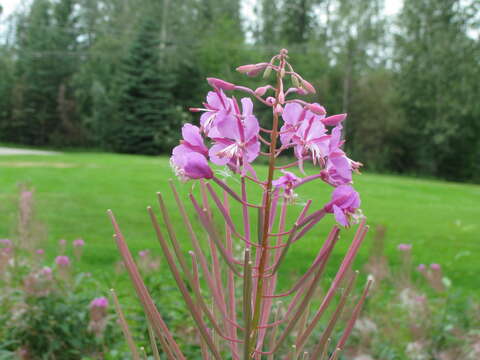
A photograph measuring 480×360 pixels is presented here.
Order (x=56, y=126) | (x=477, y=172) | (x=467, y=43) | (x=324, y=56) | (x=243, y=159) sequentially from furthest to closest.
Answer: (x=56, y=126) < (x=324, y=56) < (x=477, y=172) < (x=467, y=43) < (x=243, y=159)

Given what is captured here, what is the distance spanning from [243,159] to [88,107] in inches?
1289

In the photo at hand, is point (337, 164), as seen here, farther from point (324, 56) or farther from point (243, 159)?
point (324, 56)

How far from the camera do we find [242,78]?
2867 cm

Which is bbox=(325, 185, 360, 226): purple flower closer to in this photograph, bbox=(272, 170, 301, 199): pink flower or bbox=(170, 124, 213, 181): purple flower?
bbox=(272, 170, 301, 199): pink flower

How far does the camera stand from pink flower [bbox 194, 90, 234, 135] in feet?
3.08

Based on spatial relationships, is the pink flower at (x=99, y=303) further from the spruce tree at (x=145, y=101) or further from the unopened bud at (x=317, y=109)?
the spruce tree at (x=145, y=101)

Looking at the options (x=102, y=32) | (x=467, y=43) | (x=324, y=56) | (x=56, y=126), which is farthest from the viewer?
(x=102, y=32)

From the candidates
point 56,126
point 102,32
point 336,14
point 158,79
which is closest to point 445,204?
point 336,14

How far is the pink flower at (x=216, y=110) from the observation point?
94cm

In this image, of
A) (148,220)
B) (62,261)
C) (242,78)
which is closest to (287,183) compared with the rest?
(62,261)

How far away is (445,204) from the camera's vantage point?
465 inches

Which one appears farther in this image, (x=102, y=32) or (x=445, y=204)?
(x=102, y=32)

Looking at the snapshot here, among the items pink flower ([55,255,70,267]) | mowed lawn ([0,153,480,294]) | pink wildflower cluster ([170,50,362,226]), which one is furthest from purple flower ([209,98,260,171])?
mowed lawn ([0,153,480,294])

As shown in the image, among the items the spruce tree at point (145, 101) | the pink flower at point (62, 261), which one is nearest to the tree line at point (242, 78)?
the spruce tree at point (145, 101)
